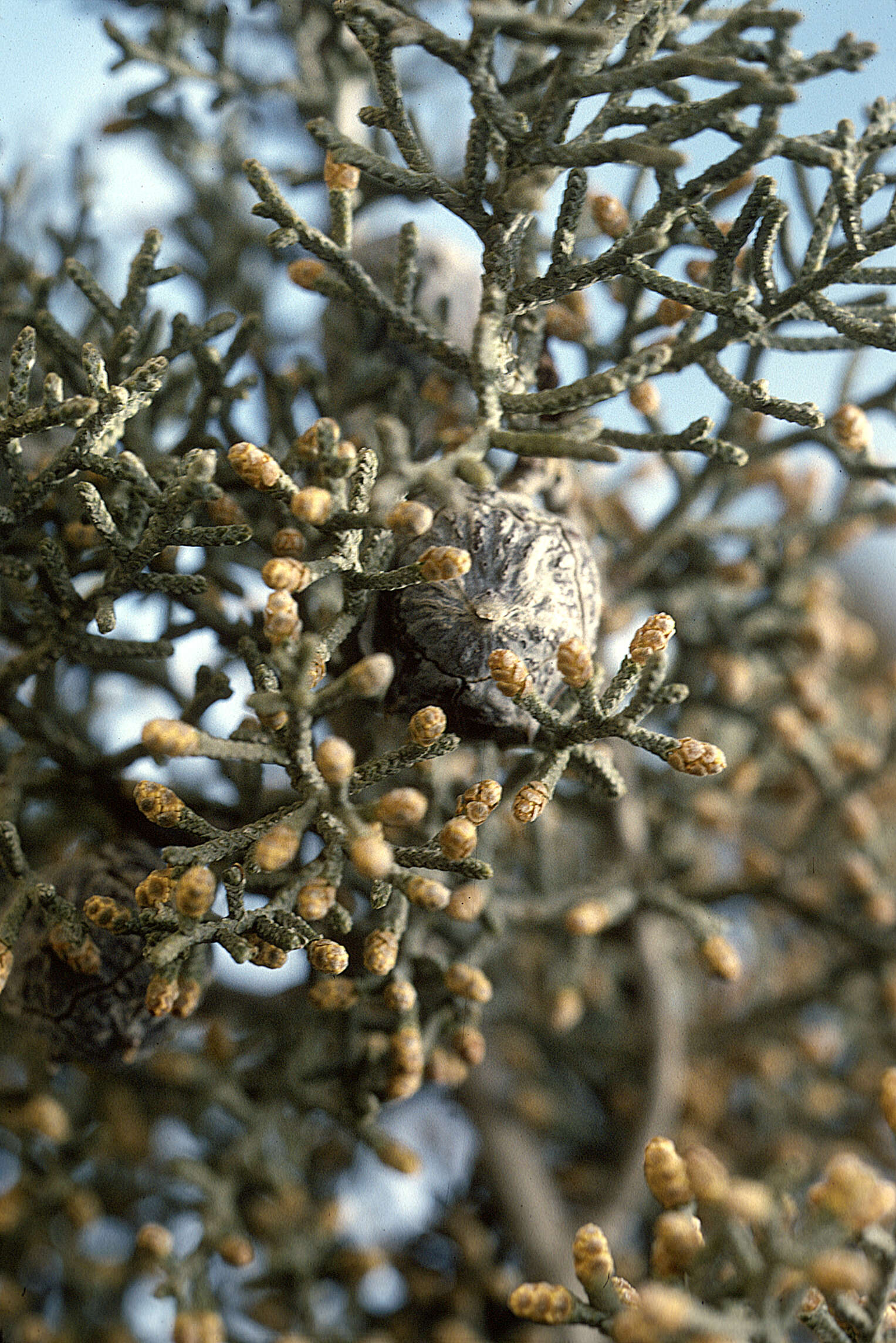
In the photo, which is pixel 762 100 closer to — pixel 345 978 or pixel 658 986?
pixel 345 978

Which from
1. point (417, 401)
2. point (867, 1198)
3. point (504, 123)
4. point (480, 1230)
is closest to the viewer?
point (867, 1198)

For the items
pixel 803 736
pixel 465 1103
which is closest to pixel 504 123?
pixel 803 736

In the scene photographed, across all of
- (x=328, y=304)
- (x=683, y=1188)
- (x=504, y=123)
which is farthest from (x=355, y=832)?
(x=328, y=304)

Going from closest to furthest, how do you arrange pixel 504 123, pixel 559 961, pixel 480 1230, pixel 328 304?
1. pixel 504 123
2. pixel 328 304
3. pixel 480 1230
4. pixel 559 961

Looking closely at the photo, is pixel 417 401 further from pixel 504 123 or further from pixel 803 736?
pixel 803 736

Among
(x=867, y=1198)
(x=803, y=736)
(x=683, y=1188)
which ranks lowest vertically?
(x=803, y=736)

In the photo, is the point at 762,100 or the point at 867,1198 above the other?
the point at 762,100

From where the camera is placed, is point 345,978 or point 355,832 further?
point 345,978
